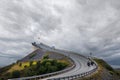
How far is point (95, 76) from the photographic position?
64938 millimetres

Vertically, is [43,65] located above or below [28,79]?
above

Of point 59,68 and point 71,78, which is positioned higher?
point 59,68

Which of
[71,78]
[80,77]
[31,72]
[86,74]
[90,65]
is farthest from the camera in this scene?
[90,65]

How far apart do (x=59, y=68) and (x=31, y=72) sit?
12.4m

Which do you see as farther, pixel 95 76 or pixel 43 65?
pixel 43 65

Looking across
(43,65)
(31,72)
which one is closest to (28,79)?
(31,72)

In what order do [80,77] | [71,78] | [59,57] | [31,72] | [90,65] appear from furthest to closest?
[59,57], [90,65], [31,72], [80,77], [71,78]

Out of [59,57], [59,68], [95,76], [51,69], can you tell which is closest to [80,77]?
[95,76]

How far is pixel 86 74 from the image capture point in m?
62.1

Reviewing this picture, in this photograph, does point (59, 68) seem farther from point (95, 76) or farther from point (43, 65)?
point (95, 76)

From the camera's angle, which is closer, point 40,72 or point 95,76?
point 95,76

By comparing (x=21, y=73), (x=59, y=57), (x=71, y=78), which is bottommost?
(x=71, y=78)

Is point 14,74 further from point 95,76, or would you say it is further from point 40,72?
point 95,76

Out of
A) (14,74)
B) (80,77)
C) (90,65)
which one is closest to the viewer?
(80,77)
